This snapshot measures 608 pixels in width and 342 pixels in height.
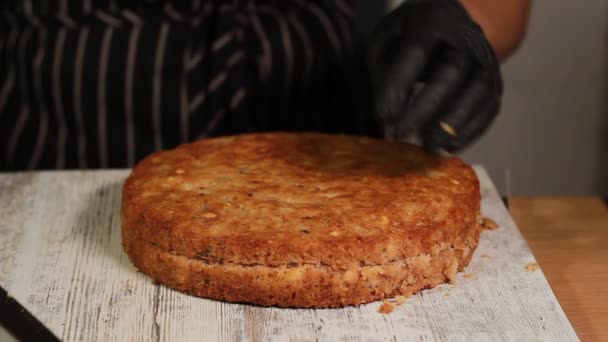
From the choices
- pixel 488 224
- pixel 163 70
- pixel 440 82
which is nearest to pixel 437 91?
pixel 440 82

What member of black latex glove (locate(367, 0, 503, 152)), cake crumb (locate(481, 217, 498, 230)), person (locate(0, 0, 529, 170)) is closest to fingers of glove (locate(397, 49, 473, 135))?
black latex glove (locate(367, 0, 503, 152))

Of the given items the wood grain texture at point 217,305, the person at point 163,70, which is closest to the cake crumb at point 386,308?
the wood grain texture at point 217,305

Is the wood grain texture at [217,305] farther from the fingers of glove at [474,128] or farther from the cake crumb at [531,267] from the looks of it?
the fingers of glove at [474,128]

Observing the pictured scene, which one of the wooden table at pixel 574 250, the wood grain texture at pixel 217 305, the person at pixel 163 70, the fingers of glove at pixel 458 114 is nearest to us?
the wood grain texture at pixel 217 305

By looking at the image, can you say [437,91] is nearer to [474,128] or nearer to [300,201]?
[474,128]

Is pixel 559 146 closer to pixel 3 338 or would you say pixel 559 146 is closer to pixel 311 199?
pixel 311 199

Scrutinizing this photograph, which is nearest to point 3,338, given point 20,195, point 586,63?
point 20,195

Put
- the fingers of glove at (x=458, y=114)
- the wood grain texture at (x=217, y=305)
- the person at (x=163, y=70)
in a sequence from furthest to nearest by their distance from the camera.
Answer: the person at (x=163, y=70) → the fingers of glove at (x=458, y=114) → the wood grain texture at (x=217, y=305)
